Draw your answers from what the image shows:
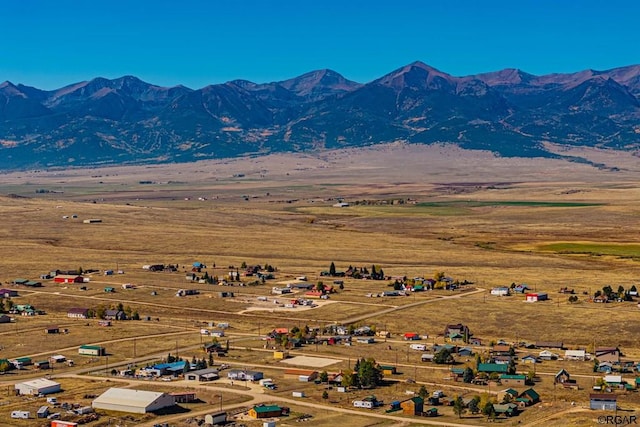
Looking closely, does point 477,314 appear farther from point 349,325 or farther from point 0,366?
point 0,366

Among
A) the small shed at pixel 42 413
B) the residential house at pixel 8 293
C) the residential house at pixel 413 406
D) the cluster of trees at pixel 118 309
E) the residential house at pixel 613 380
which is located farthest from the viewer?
the residential house at pixel 8 293

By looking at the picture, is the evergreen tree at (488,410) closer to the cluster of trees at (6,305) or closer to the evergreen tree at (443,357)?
the evergreen tree at (443,357)

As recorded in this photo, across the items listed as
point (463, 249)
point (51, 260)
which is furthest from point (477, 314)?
point (51, 260)

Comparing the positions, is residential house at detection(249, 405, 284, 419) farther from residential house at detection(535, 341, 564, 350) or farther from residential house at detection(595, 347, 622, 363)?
residential house at detection(535, 341, 564, 350)

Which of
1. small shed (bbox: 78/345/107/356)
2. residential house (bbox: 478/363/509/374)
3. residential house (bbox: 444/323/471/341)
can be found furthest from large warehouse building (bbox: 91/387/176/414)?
residential house (bbox: 444/323/471/341)

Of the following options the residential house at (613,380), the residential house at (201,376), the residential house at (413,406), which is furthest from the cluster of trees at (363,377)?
the residential house at (613,380)

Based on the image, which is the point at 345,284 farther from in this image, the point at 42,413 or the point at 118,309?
the point at 42,413
